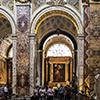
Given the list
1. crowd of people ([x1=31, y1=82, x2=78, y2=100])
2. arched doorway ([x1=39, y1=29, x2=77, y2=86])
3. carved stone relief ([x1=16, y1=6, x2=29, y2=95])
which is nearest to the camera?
crowd of people ([x1=31, y1=82, x2=78, y2=100])

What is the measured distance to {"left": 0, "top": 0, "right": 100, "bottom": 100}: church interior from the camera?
18.6 meters

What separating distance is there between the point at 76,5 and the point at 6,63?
13840 millimetres

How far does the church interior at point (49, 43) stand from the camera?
61.0ft

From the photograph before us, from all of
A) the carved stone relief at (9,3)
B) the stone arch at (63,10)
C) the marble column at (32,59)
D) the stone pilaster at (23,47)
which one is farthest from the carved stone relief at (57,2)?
the marble column at (32,59)

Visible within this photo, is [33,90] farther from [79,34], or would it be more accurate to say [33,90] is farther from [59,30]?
[59,30]

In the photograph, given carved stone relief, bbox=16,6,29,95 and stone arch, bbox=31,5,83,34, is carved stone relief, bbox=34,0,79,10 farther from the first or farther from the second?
carved stone relief, bbox=16,6,29,95

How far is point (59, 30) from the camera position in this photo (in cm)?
3056

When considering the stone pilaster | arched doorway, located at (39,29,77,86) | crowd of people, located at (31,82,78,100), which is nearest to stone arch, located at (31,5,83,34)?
the stone pilaster

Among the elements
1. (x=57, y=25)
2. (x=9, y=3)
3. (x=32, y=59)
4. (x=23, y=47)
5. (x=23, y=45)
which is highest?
(x=9, y=3)

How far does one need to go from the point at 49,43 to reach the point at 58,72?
11.3 ft

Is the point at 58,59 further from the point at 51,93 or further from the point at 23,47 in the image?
the point at 51,93

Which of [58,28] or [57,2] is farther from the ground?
[57,2]

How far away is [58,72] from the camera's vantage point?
123 ft

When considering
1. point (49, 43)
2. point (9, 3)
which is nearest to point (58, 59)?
point (49, 43)
